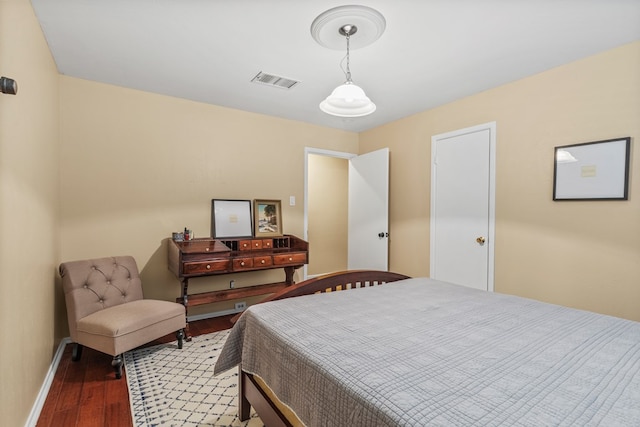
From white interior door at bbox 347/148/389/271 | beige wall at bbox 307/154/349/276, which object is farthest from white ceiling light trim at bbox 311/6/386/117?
beige wall at bbox 307/154/349/276

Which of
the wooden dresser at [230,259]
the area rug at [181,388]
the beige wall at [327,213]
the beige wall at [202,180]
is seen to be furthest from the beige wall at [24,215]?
the beige wall at [327,213]

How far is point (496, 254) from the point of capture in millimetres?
3021

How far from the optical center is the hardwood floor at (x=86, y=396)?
1785mm

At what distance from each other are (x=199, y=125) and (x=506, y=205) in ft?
10.8

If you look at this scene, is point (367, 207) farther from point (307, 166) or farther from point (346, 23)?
point (346, 23)


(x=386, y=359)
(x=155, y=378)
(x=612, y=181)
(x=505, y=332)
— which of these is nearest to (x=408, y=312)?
(x=505, y=332)

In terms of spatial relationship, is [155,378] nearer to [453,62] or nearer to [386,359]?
[386,359]

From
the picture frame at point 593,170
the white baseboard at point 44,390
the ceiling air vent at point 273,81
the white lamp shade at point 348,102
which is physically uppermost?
the ceiling air vent at point 273,81

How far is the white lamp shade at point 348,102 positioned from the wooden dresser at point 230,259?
176 cm

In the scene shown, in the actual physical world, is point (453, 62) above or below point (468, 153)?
above

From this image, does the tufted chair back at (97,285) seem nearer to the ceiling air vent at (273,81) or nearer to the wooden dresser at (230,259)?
the wooden dresser at (230,259)

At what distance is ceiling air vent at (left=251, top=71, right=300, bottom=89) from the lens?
9.21 feet

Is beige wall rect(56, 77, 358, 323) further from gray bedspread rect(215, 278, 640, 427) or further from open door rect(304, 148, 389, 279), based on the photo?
gray bedspread rect(215, 278, 640, 427)

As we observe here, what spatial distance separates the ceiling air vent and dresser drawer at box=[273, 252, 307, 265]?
5.75 feet
